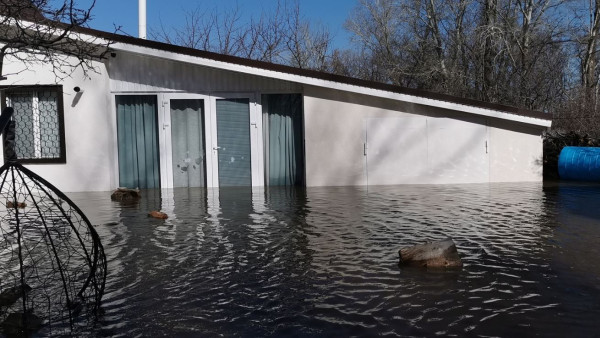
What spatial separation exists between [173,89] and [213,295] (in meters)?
9.52

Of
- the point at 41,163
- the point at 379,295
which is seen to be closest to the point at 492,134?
the point at 379,295

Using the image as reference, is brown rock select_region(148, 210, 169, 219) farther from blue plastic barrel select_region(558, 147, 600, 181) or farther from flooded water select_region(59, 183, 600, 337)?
blue plastic barrel select_region(558, 147, 600, 181)

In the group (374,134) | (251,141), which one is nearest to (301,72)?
(251,141)

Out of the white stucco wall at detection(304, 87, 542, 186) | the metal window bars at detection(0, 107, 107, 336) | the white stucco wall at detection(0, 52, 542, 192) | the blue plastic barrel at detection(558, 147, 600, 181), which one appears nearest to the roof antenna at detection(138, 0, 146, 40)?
the white stucco wall at detection(0, 52, 542, 192)

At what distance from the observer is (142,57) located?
1268 cm

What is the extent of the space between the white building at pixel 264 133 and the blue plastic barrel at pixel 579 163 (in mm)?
1475

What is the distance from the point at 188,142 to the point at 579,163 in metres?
10.2

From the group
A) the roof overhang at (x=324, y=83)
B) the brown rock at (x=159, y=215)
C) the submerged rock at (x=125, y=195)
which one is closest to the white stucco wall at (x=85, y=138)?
the roof overhang at (x=324, y=83)

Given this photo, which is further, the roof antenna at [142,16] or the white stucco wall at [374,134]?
the roof antenna at [142,16]

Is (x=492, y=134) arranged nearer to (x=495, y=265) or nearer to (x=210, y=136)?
(x=210, y=136)

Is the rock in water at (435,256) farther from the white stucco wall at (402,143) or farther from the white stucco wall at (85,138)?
the white stucco wall at (85,138)

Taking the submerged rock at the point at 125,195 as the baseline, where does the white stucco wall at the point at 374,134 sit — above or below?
above

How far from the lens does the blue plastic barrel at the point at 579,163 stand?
13455 millimetres

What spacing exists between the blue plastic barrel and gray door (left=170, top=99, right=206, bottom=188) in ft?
31.6
